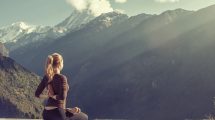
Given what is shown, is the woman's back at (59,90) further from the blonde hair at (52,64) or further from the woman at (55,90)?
the blonde hair at (52,64)

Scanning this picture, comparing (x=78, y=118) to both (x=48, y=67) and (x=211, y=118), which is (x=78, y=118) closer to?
(x=48, y=67)

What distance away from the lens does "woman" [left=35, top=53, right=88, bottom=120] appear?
8773 mm

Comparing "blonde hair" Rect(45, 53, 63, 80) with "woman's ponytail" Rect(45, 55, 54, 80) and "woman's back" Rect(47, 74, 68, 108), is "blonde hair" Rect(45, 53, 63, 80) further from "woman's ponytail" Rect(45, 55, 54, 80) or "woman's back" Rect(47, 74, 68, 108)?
"woman's back" Rect(47, 74, 68, 108)

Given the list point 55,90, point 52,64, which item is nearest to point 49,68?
point 52,64

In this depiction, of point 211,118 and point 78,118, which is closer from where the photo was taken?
point 78,118

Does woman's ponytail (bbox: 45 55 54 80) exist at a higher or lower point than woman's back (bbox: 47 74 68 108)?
higher

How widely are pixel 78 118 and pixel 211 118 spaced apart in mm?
10459

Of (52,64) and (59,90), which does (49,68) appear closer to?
(52,64)

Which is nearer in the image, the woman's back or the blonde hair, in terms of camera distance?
the woman's back

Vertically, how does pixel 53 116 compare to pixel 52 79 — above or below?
below

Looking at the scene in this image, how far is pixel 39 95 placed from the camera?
29.8 ft

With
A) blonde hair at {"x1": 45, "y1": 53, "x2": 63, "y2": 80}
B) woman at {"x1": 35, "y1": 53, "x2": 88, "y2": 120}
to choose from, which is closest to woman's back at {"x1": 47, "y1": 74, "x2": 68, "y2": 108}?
woman at {"x1": 35, "y1": 53, "x2": 88, "y2": 120}

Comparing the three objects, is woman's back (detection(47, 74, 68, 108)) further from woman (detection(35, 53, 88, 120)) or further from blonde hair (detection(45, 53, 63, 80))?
blonde hair (detection(45, 53, 63, 80))

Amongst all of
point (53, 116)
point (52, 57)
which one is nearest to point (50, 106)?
point (53, 116)
